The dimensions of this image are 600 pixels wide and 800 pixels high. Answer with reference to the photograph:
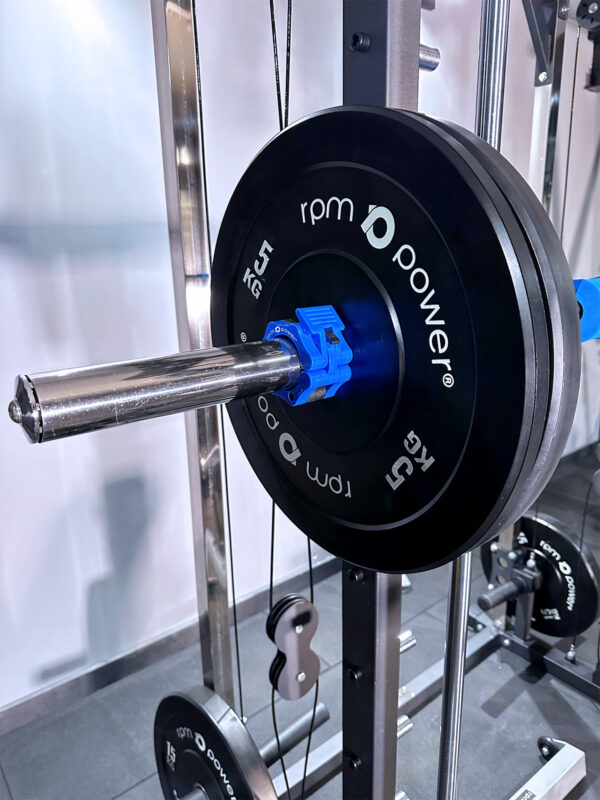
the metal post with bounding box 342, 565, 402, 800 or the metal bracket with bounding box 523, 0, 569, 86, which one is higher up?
the metal bracket with bounding box 523, 0, 569, 86

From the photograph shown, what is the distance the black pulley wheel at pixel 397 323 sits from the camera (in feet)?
1.29

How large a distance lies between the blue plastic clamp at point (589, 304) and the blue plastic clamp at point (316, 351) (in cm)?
27

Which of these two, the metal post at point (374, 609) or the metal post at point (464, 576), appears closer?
the metal post at point (374, 609)

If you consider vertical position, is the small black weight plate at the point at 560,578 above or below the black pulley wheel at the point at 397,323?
below

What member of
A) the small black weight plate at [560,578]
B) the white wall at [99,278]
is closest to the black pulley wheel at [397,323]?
the white wall at [99,278]

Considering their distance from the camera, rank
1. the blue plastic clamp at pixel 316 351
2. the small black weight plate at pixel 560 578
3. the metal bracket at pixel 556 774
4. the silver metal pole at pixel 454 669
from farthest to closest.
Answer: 1. the small black weight plate at pixel 560 578
2. the metal bracket at pixel 556 774
3. the silver metal pole at pixel 454 669
4. the blue plastic clamp at pixel 316 351

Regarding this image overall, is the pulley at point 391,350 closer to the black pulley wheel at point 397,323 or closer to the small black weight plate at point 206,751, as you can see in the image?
the black pulley wheel at point 397,323

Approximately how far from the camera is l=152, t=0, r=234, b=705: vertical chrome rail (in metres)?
0.85

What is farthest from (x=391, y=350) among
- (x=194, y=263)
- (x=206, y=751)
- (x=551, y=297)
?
(x=206, y=751)

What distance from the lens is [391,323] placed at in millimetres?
464

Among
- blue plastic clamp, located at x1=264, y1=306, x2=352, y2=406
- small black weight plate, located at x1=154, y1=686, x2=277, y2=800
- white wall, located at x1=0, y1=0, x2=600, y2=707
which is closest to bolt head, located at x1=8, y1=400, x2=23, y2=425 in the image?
blue plastic clamp, located at x1=264, y1=306, x2=352, y2=406

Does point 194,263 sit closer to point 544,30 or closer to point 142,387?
point 142,387

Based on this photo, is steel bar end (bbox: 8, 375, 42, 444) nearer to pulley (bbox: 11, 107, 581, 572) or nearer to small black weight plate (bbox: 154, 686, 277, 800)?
pulley (bbox: 11, 107, 581, 572)

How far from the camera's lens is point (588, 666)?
1644 mm
